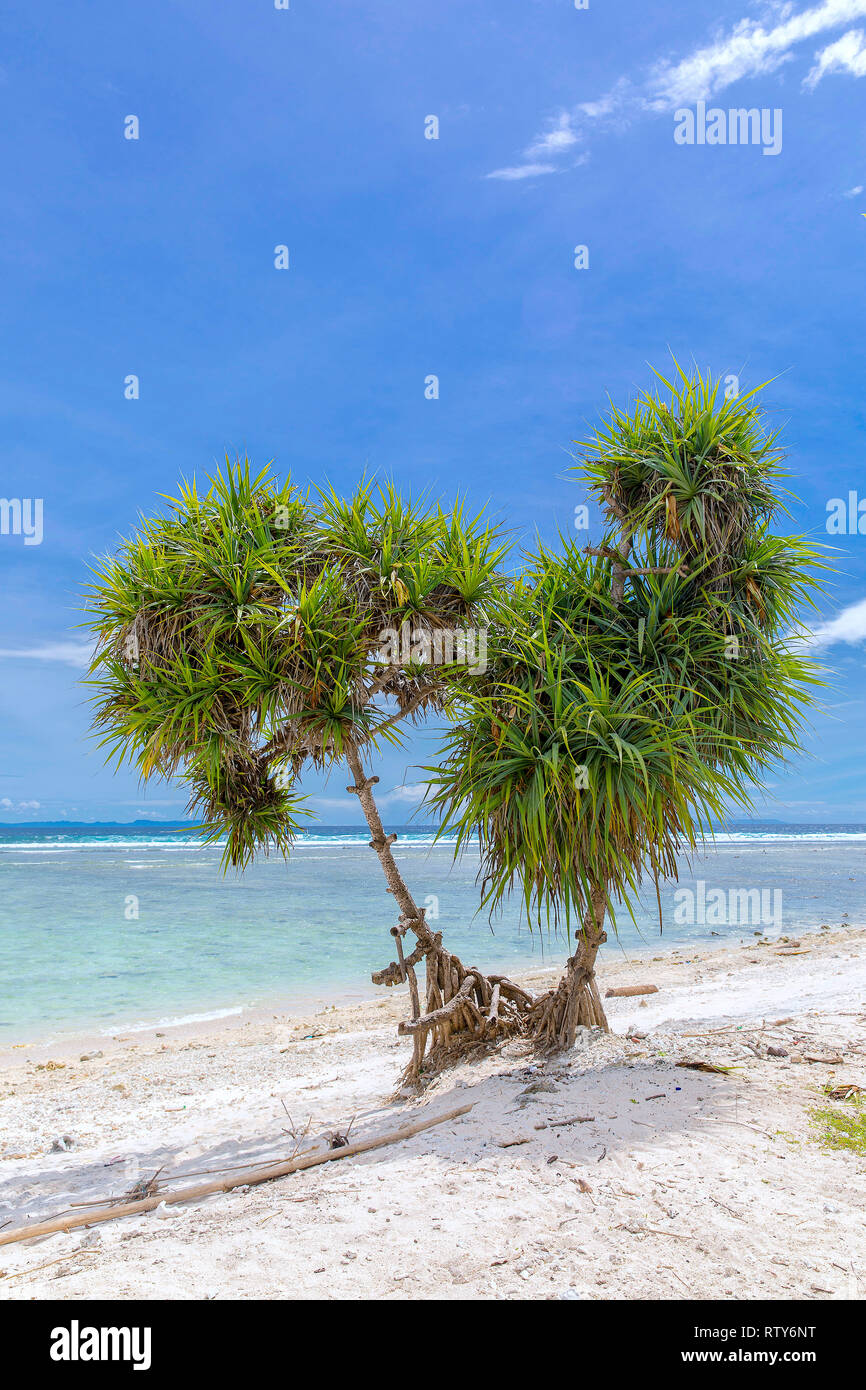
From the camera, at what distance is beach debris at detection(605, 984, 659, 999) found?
29.1 feet

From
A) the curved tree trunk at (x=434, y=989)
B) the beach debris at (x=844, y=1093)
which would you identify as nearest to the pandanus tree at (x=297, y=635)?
the curved tree trunk at (x=434, y=989)

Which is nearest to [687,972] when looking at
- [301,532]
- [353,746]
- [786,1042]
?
[786,1042]

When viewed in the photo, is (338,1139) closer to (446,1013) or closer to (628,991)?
(446,1013)

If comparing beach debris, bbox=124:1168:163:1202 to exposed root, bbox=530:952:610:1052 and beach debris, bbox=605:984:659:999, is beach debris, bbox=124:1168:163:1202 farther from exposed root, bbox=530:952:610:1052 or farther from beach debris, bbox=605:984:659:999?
beach debris, bbox=605:984:659:999

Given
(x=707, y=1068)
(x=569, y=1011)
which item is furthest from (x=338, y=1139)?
(x=707, y=1068)

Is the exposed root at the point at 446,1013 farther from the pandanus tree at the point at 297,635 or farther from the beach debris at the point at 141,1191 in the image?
the beach debris at the point at 141,1191

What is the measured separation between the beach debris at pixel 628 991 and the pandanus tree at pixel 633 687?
3822mm

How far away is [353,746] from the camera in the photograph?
527 centimetres

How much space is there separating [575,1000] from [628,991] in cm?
422

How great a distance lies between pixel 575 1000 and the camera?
5.19 meters

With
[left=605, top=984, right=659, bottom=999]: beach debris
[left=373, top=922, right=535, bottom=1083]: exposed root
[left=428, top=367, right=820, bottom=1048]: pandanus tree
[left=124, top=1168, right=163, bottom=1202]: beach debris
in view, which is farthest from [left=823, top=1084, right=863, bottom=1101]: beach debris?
[left=605, top=984, right=659, bottom=999]: beach debris

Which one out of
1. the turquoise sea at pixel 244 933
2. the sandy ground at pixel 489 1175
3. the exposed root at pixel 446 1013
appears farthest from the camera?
the turquoise sea at pixel 244 933

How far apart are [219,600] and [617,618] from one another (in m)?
2.54

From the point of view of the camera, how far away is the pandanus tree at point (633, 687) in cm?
428
